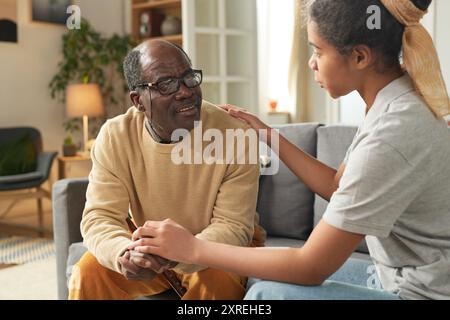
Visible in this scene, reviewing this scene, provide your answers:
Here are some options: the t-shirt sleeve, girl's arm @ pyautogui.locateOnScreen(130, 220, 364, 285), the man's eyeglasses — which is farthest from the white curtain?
the t-shirt sleeve

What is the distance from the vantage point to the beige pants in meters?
1.33

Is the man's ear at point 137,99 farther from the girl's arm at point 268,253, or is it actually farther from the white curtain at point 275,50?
the white curtain at point 275,50

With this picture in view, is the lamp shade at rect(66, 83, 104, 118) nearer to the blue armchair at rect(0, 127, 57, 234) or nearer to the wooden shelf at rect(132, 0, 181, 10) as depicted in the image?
the blue armchair at rect(0, 127, 57, 234)

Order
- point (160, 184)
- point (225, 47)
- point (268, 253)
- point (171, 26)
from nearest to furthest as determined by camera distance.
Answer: point (268, 253), point (160, 184), point (225, 47), point (171, 26)

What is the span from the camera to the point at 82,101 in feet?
14.1

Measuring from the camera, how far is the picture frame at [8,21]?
13.8 ft

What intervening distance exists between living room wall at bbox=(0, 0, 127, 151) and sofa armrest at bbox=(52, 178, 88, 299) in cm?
268

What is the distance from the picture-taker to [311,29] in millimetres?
928

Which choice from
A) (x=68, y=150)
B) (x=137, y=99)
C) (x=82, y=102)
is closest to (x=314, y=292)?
A: (x=137, y=99)

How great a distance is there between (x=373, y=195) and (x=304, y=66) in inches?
168

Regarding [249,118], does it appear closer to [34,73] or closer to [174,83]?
[174,83]

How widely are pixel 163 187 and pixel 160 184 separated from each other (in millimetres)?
11

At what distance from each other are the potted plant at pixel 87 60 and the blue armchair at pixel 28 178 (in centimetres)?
52
